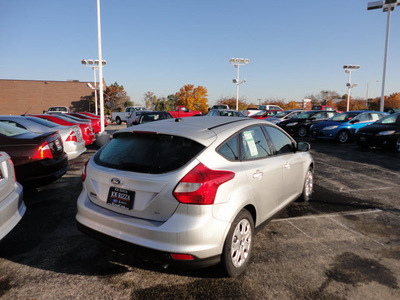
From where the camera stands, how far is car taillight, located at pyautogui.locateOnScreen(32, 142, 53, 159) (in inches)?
187

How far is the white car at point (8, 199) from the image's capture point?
2878 millimetres

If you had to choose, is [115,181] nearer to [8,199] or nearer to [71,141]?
[8,199]

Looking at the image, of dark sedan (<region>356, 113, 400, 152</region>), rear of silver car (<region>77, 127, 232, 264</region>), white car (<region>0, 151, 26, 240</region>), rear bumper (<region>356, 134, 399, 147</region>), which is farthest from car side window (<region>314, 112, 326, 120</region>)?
white car (<region>0, 151, 26, 240</region>)

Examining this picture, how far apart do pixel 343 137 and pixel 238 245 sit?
1330cm

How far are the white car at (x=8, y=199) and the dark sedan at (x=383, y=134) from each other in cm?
1196

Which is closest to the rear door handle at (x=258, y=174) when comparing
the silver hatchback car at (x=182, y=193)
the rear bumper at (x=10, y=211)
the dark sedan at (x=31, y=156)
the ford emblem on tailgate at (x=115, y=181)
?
the silver hatchback car at (x=182, y=193)

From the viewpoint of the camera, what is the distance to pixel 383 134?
35.4 feet

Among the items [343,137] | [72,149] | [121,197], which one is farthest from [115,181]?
[343,137]

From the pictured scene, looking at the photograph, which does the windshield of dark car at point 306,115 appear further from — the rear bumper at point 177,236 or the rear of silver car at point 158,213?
the rear bumper at point 177,236

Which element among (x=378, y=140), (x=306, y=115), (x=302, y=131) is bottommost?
(x=302, y=131)

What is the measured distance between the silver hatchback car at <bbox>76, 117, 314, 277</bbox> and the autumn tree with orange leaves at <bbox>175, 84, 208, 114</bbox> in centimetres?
5384

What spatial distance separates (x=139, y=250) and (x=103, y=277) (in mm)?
695

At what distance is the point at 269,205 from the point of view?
11.0 ft

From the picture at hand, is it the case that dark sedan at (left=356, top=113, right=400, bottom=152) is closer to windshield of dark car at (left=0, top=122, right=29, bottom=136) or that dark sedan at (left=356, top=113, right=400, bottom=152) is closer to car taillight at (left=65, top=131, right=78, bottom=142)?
car taillight at (left=65, top=131, right=78, bottom=142)
